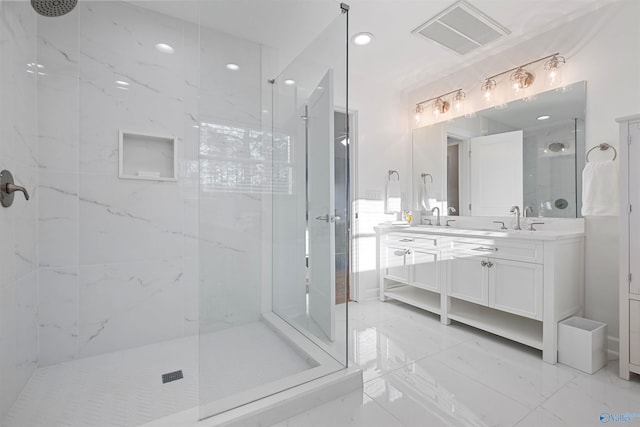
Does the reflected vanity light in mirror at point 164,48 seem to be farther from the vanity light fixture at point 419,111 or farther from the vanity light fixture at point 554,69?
the vanity light fixture at point 554,69

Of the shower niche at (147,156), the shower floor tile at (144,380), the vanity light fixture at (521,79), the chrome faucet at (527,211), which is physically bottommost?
the shower floor tile at (144,380)

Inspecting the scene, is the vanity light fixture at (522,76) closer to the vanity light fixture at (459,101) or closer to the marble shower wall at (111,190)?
the vanity light fixture at (459,101)

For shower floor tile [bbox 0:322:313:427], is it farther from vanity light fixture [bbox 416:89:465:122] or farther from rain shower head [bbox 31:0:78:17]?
vanity light fixture [bbox 416:89:465:122]

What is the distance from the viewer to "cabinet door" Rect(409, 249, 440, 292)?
275cm

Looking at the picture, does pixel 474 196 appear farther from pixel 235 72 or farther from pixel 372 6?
pixel 235 72

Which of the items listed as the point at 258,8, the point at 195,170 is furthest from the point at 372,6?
the point at 195,170

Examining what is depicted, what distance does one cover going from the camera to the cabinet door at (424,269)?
2746mm

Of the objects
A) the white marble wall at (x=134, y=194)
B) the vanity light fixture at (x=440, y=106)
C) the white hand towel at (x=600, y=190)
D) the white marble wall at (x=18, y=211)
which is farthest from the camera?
the vanity light fixture at (x=440, y=106)

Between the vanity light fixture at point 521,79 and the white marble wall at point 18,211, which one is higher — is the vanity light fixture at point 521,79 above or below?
above

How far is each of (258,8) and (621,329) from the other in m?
3.09

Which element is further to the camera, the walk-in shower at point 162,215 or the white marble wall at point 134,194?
the white marble wall at point 134,194

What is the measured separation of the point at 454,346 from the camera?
87.9 inches

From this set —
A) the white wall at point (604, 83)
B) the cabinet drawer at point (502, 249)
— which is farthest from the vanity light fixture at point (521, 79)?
the cabinet drawer at point (502, 249)

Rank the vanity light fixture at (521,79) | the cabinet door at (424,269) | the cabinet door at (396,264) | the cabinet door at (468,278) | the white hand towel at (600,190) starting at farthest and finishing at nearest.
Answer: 1. the cabinet door at (396,264)
2. the cabinet door at (424,269)
3. the vanity light fixture at (521,79)
4. the cabinet door at (468,278)
5. the white hand towel at (600,190)
